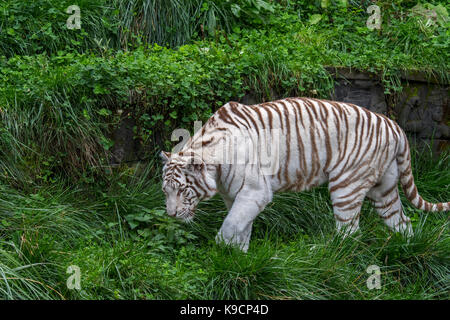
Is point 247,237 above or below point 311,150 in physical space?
below

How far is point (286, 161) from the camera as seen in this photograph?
197 inches

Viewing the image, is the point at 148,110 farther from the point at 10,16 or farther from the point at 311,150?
the point at 10,16

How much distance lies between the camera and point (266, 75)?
650 cm

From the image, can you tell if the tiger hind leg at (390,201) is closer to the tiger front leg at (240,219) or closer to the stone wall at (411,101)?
the tiger front leg at (240,219)

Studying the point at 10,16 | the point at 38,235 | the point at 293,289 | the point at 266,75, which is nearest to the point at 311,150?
the point at 293,289

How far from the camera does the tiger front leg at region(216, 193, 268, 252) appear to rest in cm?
472

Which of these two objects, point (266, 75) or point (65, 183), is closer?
point (65, 183)

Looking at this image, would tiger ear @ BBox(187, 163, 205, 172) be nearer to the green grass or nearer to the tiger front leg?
the tiger front leg

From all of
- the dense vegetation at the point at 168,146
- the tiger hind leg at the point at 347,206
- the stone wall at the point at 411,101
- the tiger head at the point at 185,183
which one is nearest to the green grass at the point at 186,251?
the dense vegetation at the point at 168,146

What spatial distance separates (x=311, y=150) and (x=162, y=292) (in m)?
1.72

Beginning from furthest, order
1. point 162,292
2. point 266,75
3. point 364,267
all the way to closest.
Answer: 1. point 266,75
2. point 364,267
3. point 162,292

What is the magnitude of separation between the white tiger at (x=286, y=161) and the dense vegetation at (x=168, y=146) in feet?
0.96

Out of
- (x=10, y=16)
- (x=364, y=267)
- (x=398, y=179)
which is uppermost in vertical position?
(x=10, y=16)

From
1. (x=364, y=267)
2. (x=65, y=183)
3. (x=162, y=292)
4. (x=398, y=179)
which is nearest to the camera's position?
(x=162, y=292)
